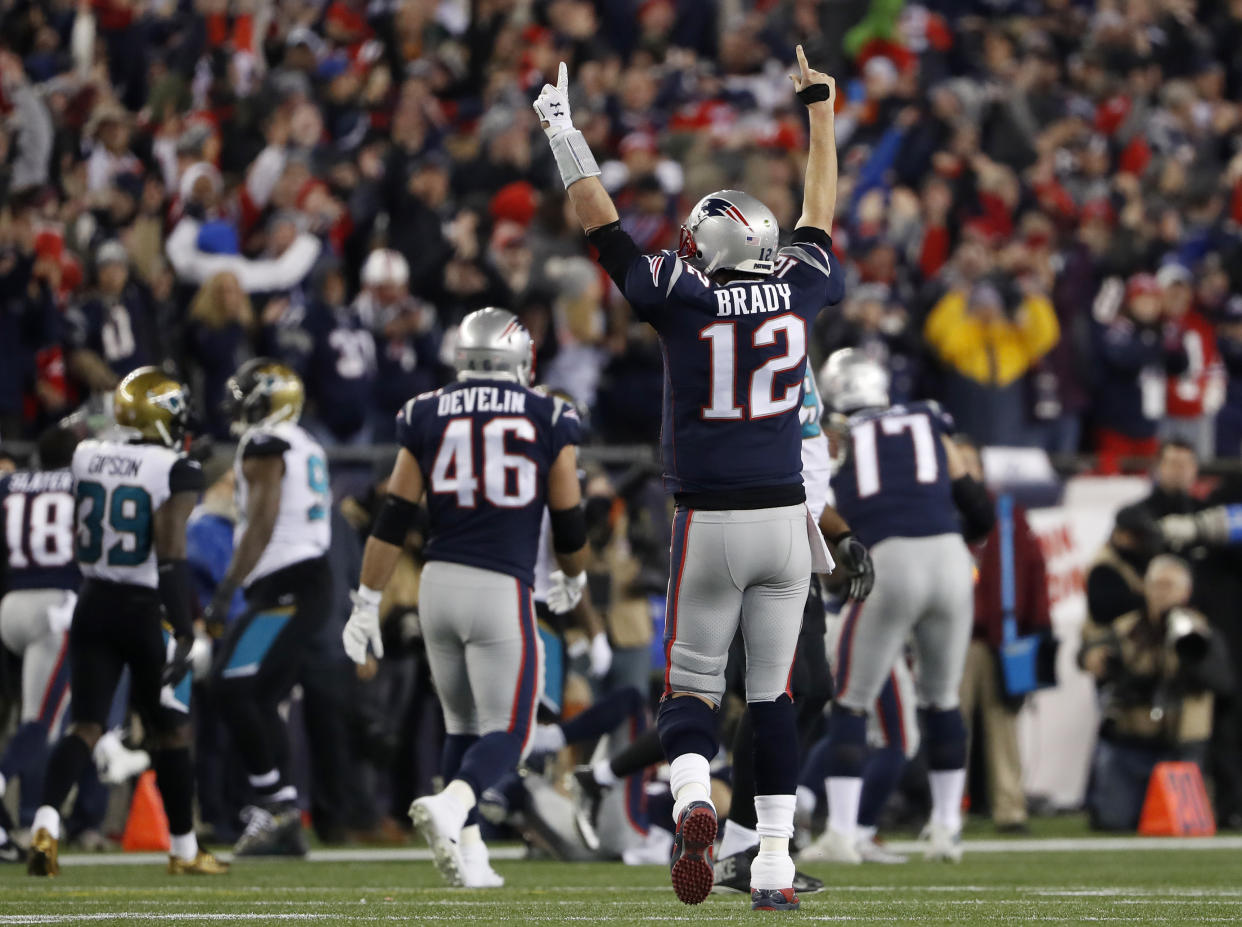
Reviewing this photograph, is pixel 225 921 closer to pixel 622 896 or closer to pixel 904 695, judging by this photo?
pixel 622 896

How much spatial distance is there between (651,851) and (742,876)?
257 centimetres

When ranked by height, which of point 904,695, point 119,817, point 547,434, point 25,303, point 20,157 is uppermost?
point 20,157

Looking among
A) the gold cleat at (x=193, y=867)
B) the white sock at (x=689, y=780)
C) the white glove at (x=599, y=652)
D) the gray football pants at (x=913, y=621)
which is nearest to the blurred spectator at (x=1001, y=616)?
the gray football pants at (x=913, y=621)

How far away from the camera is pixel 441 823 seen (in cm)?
755

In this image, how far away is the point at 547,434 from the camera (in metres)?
8.19

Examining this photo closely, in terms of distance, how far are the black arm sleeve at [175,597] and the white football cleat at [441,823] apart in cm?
148

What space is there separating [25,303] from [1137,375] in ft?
24.3

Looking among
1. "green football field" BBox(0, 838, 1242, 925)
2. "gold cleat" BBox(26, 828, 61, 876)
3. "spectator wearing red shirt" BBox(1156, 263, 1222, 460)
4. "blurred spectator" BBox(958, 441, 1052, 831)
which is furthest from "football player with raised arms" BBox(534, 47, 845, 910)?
"spectator wearing red shirt" BBox(1156, 263, 1222, 460)

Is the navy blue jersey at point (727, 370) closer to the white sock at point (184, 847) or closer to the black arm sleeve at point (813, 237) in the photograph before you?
the black arm sleeve at point (813, 237)

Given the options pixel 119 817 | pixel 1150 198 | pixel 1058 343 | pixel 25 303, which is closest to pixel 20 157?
pixel 25 303

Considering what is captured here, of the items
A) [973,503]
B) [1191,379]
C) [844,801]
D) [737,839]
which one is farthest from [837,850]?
[1191,379]

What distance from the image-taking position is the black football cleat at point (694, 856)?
604 centimetres

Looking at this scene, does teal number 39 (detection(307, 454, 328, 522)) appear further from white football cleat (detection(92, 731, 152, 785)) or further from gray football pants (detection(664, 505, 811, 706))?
gray football pants (detection(664, 505, 811, 706))

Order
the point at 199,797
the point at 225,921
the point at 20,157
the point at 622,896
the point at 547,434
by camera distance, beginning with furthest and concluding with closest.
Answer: the point at 20,157, the point at 199,797, the point at 547,434, the point at 622,896, the point at 225,921
